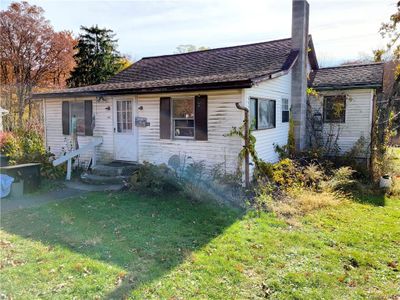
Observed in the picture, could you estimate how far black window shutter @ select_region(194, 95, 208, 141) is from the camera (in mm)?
8842

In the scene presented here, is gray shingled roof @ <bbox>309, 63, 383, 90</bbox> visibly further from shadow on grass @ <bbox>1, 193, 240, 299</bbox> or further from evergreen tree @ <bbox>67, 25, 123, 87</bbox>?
evergreen tree @ <bbox>67, 25, 123, 87</bbox>

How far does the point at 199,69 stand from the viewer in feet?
39.5

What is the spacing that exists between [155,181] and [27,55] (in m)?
19.4

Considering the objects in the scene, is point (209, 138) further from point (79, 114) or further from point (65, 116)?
point (65, 116)

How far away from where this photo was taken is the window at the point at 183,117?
30.3 ft

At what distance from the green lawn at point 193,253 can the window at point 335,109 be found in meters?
6.90

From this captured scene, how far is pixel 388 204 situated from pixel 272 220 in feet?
12.0

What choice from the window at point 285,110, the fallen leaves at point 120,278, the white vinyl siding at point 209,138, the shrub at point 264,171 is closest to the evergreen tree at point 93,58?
the white vinyl siding at point 209,138

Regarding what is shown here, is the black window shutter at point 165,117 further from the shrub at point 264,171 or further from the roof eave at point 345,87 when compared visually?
the roof eave at point 345,87

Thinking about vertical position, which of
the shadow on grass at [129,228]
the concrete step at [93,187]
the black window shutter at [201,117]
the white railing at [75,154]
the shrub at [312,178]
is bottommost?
the shadow on grass at [129,228]

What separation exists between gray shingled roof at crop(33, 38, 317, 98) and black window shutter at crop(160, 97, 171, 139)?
21.2 inches

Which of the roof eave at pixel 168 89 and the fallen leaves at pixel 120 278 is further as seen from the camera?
the roof eave at pixel 168 89

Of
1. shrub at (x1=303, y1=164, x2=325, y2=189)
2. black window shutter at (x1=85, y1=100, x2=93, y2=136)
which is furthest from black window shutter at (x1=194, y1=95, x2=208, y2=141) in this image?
black window shutter at (x1=85, y1=100, x2=93, y2=136)

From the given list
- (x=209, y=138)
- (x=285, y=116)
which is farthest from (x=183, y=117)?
(x=285, y=116)
